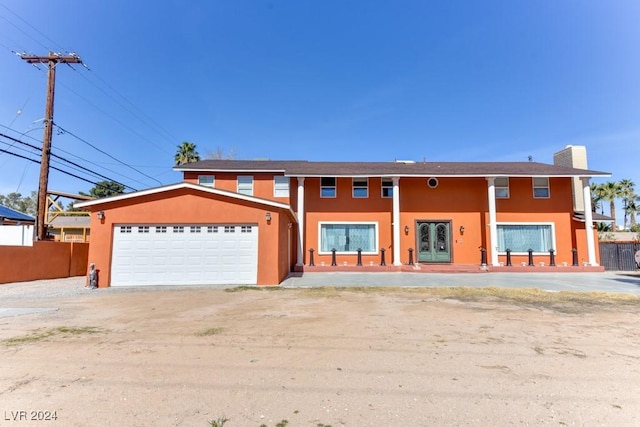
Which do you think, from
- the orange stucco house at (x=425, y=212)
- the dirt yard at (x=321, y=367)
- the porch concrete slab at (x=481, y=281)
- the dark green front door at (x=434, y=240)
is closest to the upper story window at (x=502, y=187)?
the orange stucco house at (x=425, y=212)

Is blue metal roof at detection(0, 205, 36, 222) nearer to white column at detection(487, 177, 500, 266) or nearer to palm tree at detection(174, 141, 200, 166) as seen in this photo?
palm tree at detection(174, 141, 200, 166)

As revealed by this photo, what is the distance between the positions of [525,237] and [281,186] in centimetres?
1260

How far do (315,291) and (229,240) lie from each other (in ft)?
12.7

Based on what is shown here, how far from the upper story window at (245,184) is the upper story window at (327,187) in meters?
3.73

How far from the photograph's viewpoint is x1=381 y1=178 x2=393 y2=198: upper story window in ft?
57.9

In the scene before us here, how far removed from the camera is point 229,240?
12.3m

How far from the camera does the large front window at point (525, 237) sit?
669 inches

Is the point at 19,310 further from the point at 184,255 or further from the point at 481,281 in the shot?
the point at 481,281

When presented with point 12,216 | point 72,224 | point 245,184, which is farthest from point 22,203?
point 245,184

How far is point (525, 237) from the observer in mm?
17125

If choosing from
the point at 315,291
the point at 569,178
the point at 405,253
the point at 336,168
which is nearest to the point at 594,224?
the point at 569,178

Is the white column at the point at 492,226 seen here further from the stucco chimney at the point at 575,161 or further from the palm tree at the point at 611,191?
the palm tree at the point at 611,191

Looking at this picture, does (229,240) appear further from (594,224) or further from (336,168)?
(594,224)

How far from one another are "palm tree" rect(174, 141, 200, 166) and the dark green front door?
2228cm
